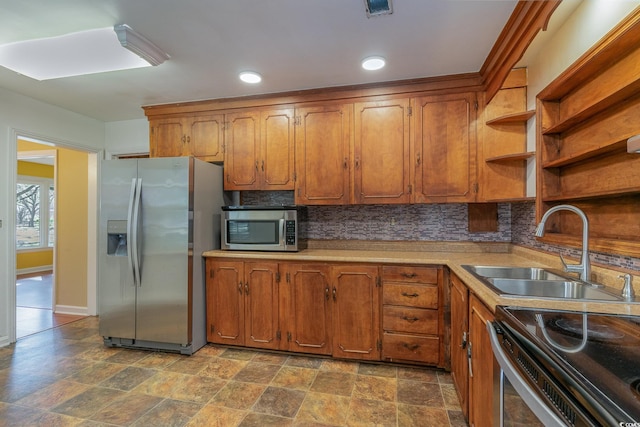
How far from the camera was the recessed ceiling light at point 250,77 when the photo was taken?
8.04 feet

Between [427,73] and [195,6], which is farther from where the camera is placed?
[427,73]

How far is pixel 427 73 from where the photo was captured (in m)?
2.46

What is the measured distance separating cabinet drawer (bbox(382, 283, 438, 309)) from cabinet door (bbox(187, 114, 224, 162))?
2.03 metres

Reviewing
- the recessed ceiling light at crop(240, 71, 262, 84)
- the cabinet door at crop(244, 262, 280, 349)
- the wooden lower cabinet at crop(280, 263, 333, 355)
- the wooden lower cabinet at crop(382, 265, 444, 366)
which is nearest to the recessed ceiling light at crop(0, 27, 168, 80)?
the recessed ceiling light at crop(240, 71, 262, 84)

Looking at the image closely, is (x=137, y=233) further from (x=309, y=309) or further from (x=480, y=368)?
(x=480, y=368)

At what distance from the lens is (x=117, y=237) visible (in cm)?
279

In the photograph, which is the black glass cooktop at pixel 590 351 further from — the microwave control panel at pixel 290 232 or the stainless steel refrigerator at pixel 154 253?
the stainless steel refrigerator at pixel 154 253

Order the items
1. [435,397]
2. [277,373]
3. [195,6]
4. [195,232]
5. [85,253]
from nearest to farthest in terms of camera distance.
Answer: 1. [195,6]
2. [435,397]
3. [277,373]
4. [195,232]
5. [85,253]

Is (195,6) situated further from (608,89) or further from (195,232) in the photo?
(608,89)

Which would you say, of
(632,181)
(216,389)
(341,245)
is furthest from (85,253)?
(632,181)

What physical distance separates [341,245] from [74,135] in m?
3.24

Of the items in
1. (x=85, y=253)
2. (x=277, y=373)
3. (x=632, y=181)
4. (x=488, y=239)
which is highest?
(x=632, y=181)

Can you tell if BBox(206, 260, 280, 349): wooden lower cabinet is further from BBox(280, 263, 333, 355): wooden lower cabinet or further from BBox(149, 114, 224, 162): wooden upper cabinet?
BBox(149, 114, 224, 162): wooden upper cabinet

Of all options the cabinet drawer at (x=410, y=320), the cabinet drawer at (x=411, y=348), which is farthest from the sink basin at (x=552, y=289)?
the cabinet drawer at (x=411, y=348)
